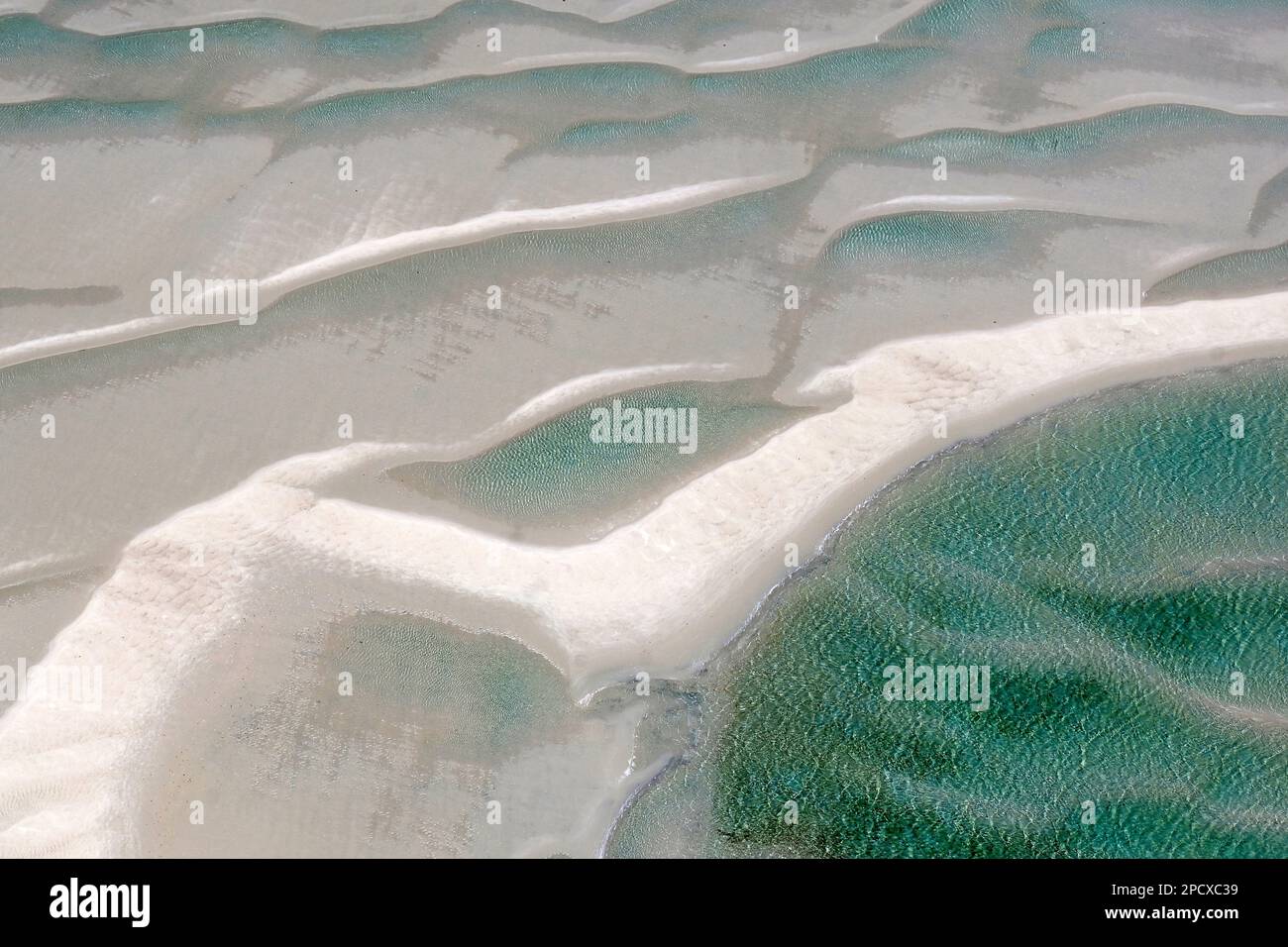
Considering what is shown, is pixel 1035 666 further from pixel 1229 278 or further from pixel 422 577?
pixel 1229 278

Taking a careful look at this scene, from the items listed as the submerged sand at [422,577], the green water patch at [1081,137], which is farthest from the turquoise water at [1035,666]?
the green water patch at [1081,137]

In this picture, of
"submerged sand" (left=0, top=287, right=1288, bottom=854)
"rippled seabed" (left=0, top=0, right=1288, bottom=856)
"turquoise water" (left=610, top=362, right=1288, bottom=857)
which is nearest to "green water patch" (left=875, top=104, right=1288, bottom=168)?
"rippled seabed" (left=0, top=0, right=1288, bottom=856)

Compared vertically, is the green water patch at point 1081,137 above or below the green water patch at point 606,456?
above

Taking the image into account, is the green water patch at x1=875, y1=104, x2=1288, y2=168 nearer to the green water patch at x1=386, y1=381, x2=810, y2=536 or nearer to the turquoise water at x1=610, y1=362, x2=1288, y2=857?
the turquoise water at x1=610, y1=362, x2=1288, y2=857

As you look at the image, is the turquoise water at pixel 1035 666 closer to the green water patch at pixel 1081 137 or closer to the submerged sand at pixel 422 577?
the submerged sand at pixel 422 577

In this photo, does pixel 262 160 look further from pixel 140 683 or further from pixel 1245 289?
pixel 1245 289
